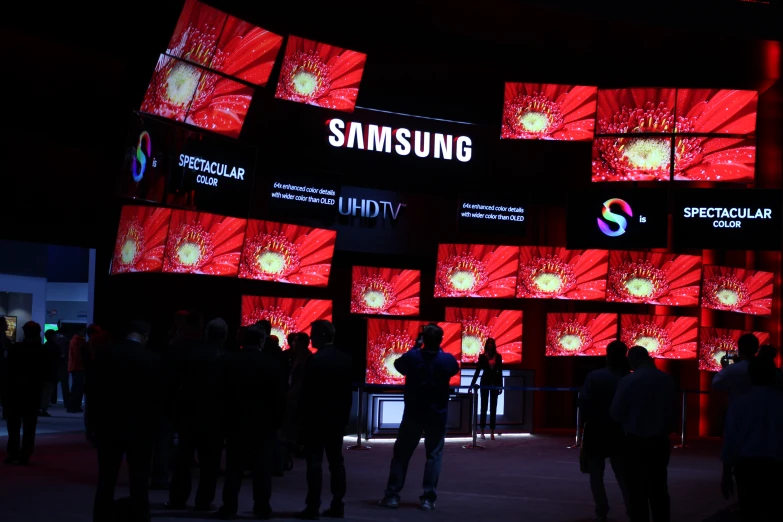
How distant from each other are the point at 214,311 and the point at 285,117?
3.12 metres

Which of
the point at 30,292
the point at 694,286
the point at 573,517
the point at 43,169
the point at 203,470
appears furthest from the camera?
the point at 30,292

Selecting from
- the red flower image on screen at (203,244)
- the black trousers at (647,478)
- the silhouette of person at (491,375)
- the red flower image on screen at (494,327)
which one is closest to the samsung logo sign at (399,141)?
the red flower image on screen at (494,327)

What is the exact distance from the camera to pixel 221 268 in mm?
13547

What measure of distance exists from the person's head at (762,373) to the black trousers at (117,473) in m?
3.56

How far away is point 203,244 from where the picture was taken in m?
13.2

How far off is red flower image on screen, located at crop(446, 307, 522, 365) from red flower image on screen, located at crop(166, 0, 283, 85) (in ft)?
18.8

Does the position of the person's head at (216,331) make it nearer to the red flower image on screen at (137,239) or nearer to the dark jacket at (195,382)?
the dark jacket at (195,382)

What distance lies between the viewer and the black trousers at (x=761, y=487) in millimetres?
5477

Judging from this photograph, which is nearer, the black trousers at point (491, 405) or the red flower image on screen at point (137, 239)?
the red flower image on screen at point (137, 239)

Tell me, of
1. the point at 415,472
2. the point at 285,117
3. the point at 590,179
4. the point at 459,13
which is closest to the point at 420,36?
the point at 459,13

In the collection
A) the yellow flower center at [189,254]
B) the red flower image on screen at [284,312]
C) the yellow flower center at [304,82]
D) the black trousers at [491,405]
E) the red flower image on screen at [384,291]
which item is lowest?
the black trousers at [491,405]

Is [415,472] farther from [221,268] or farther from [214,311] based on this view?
[214,311]

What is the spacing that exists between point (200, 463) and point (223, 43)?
231 inches

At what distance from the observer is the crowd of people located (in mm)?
5699
